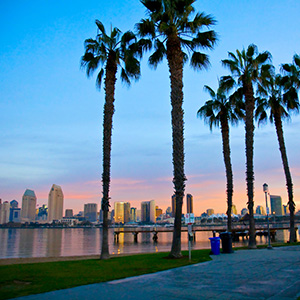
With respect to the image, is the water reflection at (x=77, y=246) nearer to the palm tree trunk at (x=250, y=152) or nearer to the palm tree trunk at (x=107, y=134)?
the palm tree trunk at (x=250, y=152)

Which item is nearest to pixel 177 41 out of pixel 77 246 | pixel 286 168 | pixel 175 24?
pixel 175 24

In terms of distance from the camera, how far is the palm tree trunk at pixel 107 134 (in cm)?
1714

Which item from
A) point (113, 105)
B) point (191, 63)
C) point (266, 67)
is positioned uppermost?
point (266, 67)

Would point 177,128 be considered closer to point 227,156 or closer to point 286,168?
point 227,156

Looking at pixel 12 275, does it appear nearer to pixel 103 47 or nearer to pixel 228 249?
pixel 228 249

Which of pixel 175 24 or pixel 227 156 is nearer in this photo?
pixel 175 24

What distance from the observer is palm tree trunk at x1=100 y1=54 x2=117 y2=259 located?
1714cm

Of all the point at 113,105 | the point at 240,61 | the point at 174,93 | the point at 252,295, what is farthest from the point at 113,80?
the point at 252,295

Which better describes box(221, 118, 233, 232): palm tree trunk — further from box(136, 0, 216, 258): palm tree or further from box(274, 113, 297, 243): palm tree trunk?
box(136, 0, 216, 258): palm tree

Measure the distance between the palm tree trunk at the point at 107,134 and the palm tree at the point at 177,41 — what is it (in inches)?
112

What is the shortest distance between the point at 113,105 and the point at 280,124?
1735cm

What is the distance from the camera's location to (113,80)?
1866 cm

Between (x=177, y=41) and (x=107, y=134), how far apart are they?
660 cm

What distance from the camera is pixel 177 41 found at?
1752cm
